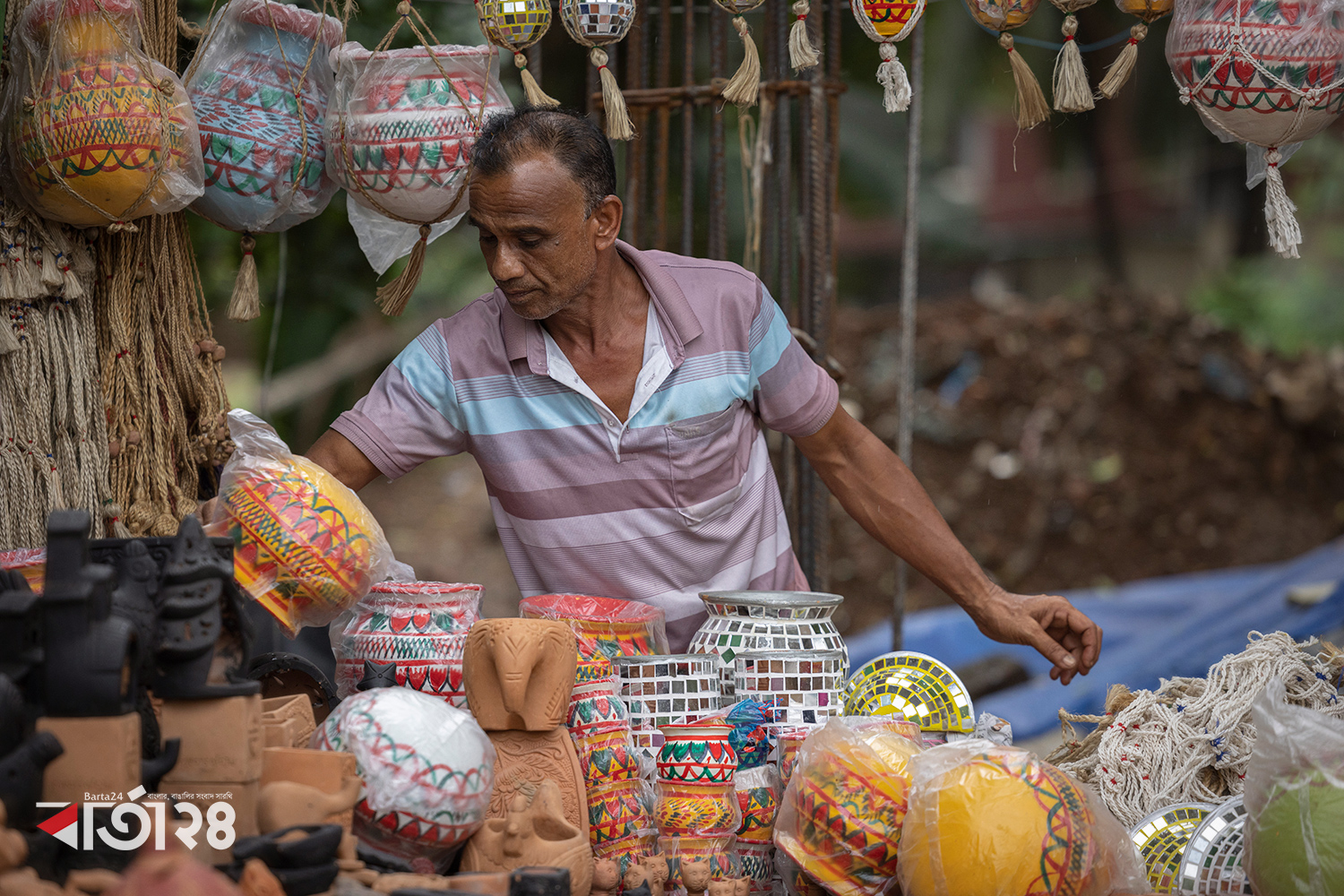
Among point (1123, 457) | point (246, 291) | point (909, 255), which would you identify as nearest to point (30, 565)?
point (246, 291)

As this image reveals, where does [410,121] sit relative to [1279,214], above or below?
above

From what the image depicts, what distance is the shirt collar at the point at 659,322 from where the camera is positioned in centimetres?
226

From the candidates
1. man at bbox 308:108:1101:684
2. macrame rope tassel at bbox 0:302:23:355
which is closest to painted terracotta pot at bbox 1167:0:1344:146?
man at bbox 308:108:1101:684

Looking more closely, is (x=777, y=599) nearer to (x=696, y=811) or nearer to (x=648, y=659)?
(x=648, y=659)

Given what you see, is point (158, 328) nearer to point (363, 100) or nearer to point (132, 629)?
point (363, 100)

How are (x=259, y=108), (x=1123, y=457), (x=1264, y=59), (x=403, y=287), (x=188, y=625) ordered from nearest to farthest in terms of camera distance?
1. (x=188, y=625)
2. (x=1264, y=59)
3. (x=259, y=108)
4. (x=403, y=287)
5. (x=1123, y=457)

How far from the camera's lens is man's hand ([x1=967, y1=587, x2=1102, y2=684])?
2.11m

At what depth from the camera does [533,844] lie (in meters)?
1.41

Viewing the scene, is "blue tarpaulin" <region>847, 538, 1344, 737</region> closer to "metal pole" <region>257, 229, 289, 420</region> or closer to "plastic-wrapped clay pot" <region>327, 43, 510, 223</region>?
"metal pole" <region>257, 229, 289, 420</region>

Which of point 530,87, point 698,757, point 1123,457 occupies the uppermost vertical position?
point 530,87

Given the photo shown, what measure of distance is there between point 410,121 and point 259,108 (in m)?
0.29

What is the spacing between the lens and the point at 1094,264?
11.3 m

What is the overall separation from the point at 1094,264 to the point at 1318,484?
4423 millimetres

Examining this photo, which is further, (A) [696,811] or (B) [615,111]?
(B) [615,111]
